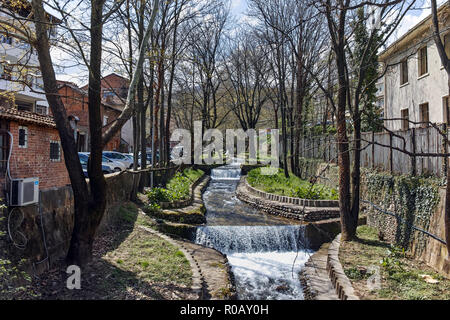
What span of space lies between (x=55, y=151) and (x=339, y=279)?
10.4m

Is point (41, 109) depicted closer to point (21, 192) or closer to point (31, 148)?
point (31, 148)

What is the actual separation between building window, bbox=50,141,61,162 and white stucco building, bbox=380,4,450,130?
1313 centimetres

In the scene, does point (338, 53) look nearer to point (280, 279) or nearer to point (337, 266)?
point (337, 266)

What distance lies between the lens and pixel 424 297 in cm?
510

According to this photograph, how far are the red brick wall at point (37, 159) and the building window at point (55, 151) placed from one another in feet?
0.45

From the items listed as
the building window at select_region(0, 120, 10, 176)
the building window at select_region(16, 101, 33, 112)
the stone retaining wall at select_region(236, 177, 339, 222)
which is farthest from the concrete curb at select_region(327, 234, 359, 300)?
the building window at select_region(16, 101, 33, 112)

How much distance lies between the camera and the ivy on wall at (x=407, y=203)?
689cm

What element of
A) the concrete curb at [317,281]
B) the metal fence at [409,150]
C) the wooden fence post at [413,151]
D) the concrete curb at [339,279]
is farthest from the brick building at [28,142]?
the wooden fence post at [413,151]

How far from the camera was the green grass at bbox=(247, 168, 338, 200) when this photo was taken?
13406mm

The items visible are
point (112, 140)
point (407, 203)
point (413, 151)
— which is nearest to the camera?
point (407, 203)

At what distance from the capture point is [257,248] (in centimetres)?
1015

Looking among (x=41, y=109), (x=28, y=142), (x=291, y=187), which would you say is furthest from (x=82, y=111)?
(x=291, y=187)
